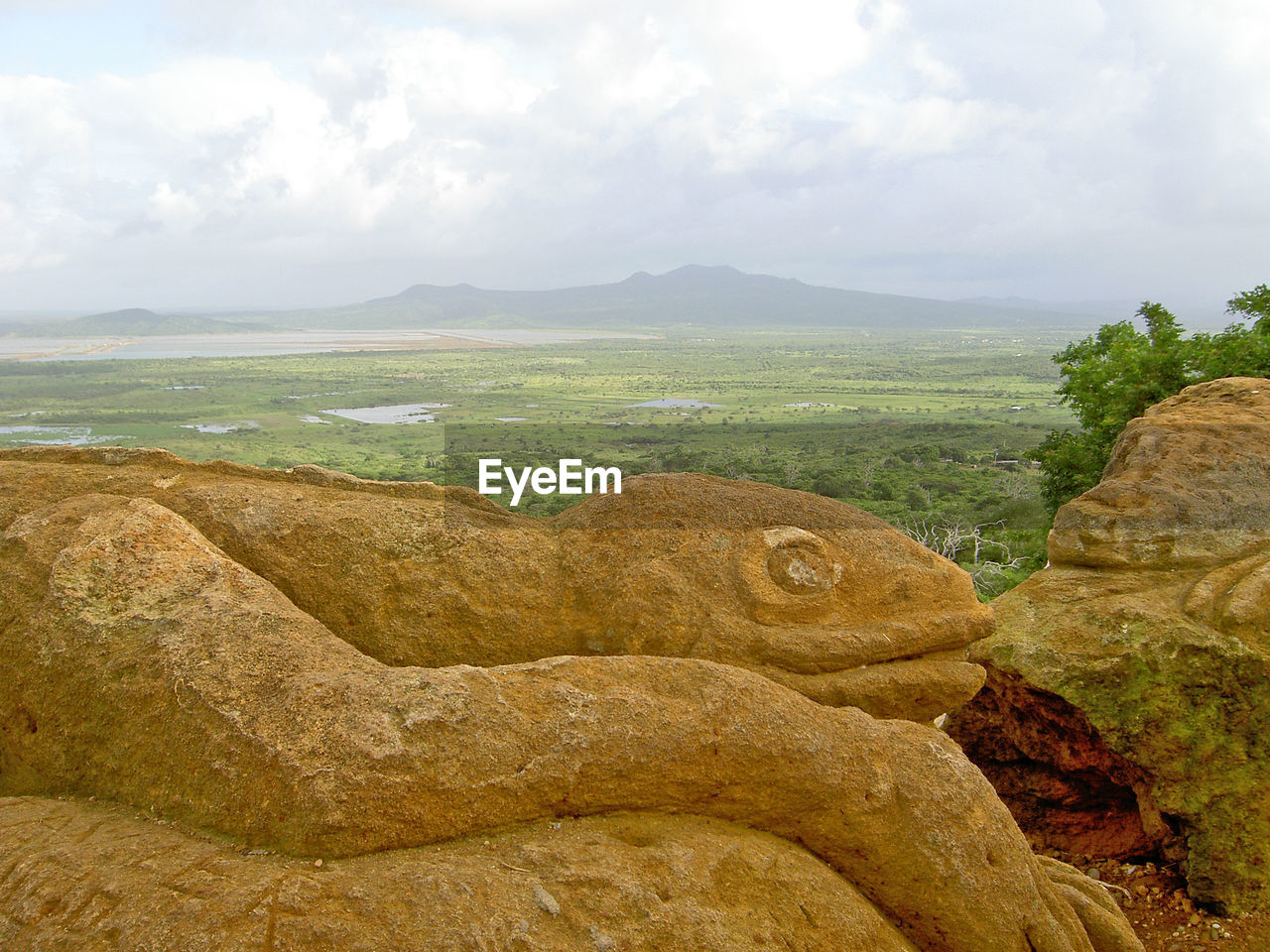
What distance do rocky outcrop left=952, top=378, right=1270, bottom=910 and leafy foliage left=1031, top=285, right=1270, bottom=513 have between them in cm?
831

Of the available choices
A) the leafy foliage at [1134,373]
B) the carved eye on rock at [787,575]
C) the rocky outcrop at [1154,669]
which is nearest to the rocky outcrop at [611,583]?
the carved eye on rock at [787,575]

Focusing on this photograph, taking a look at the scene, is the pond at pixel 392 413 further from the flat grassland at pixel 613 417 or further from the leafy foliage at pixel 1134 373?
the leafy foliage at pixel 1134 373

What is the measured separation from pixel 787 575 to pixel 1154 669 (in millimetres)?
4451

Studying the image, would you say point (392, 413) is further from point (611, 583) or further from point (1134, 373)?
point (611, 583)

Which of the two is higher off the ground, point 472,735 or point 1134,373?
point 1134,373

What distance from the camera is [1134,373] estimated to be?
1861 centimetres

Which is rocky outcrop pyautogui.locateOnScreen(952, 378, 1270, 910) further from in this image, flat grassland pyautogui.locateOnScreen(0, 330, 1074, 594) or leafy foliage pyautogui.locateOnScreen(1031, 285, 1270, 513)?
leafy foliage pyautogui.locateOnScreen(1031, 285, 1270, 513)

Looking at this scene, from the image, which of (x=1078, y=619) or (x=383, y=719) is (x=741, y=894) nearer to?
(x=383, y=719)

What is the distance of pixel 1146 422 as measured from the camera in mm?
10180

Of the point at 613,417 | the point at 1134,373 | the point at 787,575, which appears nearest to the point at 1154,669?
the point at 787,575

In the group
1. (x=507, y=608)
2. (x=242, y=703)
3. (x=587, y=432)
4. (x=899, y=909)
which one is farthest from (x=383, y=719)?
(x=587, y=432)

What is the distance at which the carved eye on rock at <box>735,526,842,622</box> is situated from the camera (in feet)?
21.0

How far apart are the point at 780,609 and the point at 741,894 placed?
6.92ft

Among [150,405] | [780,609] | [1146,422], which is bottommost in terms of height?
[150,405]
